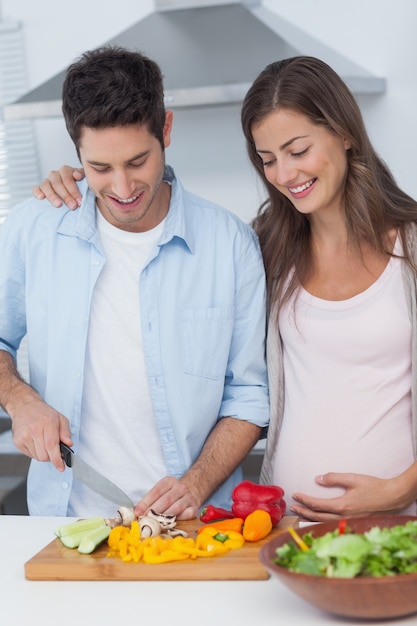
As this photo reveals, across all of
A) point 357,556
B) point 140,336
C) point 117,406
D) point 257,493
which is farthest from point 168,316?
point 357,556

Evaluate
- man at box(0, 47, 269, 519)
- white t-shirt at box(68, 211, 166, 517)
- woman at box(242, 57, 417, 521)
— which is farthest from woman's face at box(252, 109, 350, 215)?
white t-shirt at box(68, 211, 166, 517)

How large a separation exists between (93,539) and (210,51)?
6.46 feet

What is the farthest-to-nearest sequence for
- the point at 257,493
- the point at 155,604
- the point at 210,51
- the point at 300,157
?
the point at 210,51, the point at 300,157, the point at 257,493, the point at 155,604

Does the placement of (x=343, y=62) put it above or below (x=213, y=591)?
above

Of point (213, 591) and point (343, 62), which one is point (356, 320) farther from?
point (343, 62)

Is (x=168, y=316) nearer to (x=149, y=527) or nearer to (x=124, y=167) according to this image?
(x=124, y=167)

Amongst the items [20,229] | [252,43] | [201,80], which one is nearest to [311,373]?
→ [20,229]

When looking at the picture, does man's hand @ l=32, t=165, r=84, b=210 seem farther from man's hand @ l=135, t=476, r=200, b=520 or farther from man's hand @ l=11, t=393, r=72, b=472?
man's hand @ l=135, t=476, r=200, b=520

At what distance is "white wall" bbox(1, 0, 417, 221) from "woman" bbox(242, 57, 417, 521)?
1444 mm

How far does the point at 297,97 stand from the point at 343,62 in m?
1.45

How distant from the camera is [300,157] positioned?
1.83m

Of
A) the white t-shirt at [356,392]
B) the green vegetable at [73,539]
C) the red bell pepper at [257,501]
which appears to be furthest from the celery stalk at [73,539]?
the white t-shirt at [356,392]

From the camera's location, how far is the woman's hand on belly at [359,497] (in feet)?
5.72

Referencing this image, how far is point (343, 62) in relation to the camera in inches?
126
